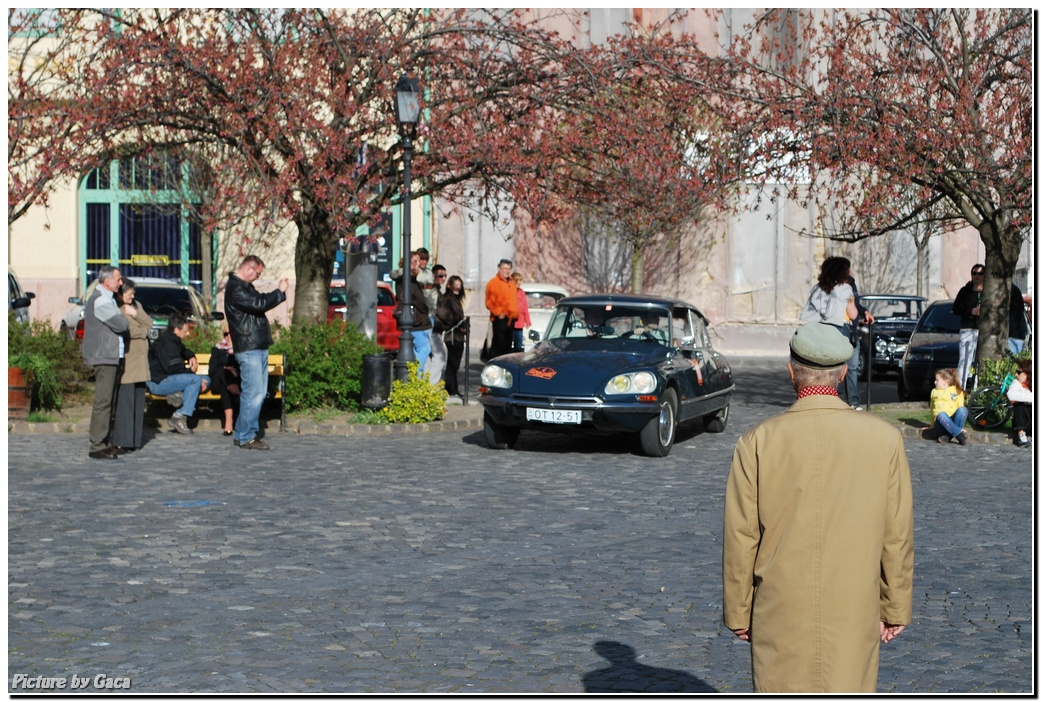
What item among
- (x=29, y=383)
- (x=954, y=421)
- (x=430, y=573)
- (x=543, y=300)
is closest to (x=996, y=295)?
(x=954, y=421)

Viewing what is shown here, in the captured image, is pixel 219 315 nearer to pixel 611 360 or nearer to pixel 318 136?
pixel 318 136

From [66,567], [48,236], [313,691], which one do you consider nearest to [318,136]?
[66,567]

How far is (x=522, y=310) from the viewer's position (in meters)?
21.4

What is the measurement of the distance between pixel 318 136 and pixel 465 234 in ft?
59.9

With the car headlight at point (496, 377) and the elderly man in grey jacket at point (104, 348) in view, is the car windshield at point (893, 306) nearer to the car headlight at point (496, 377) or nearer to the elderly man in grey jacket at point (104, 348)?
the car headlight at point (496, 377)

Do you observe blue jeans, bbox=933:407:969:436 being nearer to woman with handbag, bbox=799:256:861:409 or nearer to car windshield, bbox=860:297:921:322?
woman with handbag, bbox=799:256:861:409

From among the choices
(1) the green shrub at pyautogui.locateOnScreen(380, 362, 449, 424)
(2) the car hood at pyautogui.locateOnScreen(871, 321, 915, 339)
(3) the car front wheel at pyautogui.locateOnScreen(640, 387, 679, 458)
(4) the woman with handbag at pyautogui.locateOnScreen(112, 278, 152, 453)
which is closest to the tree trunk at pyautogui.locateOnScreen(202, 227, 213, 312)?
(2) the car hood at pyautogui.locateOnScreen(871, 321, 915, 339)

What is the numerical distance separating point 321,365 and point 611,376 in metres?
4.13

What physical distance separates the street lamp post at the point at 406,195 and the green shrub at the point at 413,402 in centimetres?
61

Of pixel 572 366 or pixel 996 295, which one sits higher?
pixel 996 295

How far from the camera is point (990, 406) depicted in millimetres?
15469

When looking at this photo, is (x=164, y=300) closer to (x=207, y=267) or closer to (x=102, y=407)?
(x=207, y=267)

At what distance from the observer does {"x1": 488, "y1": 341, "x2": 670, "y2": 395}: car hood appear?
1385 cm

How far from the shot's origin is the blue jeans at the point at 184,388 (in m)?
15.6
